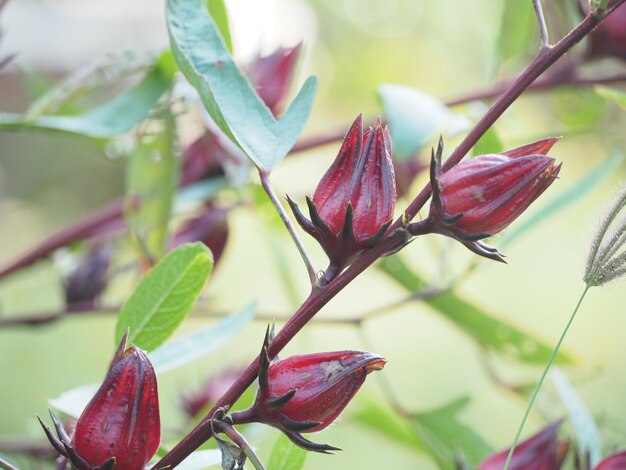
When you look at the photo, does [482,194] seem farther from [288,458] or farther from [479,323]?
[479,323]

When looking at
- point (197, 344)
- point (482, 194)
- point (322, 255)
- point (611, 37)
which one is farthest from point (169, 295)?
point (322, 255)

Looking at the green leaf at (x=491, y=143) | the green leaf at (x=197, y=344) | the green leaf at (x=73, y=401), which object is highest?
the green leaf at (x=491, y=143)

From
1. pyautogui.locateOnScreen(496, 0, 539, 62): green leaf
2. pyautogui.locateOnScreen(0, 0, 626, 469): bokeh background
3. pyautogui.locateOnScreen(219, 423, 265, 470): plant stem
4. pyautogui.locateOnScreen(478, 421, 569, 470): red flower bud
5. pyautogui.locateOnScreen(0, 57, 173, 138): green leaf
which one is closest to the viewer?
pyautogui.locateOnScreen(219, 423, 265, 470): plant stem

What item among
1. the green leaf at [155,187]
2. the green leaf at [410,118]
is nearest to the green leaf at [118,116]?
the green leaf at [155,187]

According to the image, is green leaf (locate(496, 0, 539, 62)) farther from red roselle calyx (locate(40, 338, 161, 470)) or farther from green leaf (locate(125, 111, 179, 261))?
red roselle calyx (locate(40, 338, 161, 470))

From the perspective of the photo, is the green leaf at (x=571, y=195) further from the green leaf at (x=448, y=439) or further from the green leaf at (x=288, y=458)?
the green leaf at (x=288, y=458)

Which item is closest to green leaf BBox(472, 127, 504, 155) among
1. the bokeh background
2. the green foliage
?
the green foliage
